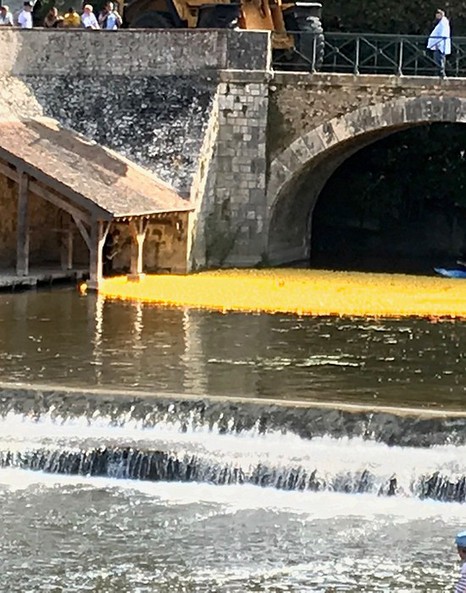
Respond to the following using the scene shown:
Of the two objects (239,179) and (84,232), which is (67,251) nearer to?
(84,232)

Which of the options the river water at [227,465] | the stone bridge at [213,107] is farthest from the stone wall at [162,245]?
the river water at [227,465]

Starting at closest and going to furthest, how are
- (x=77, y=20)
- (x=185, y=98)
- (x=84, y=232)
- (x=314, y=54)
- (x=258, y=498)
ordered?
1. (x=258, y=498)
2. (x=84, y=232)
3. (x=185, y=98)
4. (x=314, y=54)
5. (x=77, y=20)

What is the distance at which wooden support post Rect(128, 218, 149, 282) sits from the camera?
32.6 metres

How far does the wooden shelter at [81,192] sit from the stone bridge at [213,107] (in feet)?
1.74

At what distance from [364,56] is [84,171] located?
957 centimetres

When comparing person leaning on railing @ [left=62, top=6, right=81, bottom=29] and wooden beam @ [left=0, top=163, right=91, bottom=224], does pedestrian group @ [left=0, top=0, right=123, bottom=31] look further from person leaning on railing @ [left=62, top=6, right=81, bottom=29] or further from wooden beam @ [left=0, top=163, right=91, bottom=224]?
wooden beam @ [left=0, top=163, right=91, bottom=224]

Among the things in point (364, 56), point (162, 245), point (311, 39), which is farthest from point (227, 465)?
point (364, 56)

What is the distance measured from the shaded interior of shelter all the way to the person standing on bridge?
3962 mm

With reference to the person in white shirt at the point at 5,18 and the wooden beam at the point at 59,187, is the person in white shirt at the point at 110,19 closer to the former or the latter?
the person in white shirt at the point at 5,18

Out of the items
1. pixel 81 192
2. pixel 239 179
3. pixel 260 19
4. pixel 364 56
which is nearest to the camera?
pixel 81 192

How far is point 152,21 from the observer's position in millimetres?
38938

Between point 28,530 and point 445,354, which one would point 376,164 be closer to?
point 445,354

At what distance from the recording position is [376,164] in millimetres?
42594

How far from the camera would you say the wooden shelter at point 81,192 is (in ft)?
103
